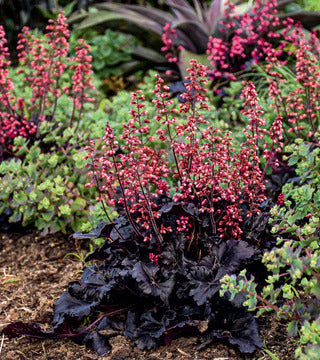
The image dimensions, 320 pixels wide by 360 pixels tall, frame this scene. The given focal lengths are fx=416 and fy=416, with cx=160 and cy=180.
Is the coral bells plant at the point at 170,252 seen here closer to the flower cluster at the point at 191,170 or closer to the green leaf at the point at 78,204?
the flower cluster at the point at 191,170

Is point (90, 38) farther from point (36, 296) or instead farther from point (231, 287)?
point (231, 287)

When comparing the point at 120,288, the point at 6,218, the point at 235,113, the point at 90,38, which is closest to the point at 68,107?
the point at 6,218

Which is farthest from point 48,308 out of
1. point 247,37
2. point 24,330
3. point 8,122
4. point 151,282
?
point 247,37

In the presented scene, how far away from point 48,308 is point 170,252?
0.76 metres

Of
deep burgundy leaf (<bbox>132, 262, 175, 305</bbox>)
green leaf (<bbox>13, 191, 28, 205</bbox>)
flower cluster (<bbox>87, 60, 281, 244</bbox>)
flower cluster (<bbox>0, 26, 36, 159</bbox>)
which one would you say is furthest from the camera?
flower cluster (<bbox>0, 26, 36, 159</bbox>)

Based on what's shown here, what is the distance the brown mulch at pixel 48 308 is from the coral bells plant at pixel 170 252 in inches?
2.6

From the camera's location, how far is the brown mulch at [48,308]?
1856 millimetres

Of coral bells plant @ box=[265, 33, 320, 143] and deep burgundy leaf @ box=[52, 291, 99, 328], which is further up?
coral bells plant @ box=[265, 33, 320, 143]

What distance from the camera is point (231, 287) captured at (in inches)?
58.9

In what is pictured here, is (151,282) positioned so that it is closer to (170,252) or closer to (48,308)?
(170,252)

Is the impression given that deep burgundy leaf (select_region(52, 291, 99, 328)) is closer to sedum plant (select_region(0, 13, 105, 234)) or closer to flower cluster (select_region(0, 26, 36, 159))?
sedum plant (select_region(0, 13, 105, 234))

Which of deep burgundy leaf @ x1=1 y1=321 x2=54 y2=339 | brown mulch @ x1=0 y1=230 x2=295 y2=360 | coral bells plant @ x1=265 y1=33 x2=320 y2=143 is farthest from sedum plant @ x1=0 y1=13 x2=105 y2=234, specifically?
coral bells plant @ x1=265 y1=33 x2=320 y2=143

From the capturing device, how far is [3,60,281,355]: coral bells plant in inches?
72.8

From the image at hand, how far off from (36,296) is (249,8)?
3686 mm
